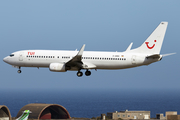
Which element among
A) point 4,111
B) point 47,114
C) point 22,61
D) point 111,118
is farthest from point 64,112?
point 22,61

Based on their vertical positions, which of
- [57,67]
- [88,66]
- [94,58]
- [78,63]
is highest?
[94,58]

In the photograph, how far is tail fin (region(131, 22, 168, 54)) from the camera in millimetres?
75125

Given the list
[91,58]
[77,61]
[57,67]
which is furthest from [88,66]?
[57,67]

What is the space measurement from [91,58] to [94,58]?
24.3 inches

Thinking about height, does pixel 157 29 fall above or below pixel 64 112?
above

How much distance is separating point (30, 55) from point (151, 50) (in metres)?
25.1

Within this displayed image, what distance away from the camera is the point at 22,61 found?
7525 centimetres

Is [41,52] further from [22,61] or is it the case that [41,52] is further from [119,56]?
[119,56]

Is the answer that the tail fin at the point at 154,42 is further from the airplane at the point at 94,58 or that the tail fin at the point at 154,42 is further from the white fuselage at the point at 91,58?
the white fuselage at the point at 91,58

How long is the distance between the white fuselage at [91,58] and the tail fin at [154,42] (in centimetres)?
238

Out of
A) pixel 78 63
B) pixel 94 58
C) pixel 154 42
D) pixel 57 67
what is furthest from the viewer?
pixel 154 42

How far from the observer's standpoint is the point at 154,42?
248 feet

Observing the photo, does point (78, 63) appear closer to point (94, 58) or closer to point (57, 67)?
point (94, 58)

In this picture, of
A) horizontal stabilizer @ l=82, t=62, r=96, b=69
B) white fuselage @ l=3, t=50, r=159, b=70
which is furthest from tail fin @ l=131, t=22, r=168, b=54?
horizontal stabilizer @ l=82, t=62, r=96, b=69
